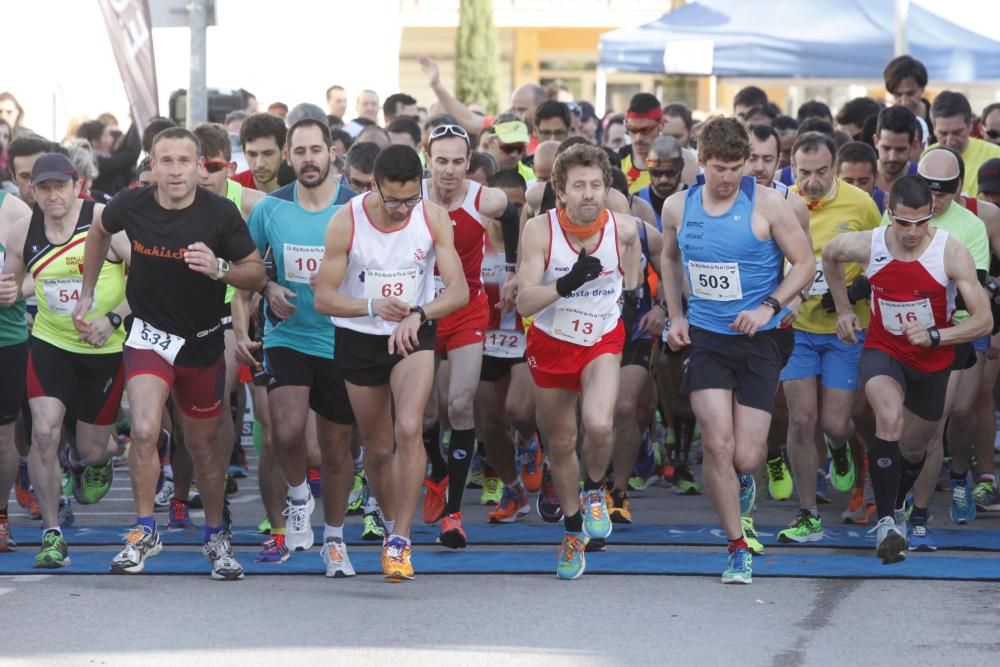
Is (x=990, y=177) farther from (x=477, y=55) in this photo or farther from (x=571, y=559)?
(x=477, y=55)

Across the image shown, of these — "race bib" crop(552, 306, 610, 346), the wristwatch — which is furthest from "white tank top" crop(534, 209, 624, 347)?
the wristwatch

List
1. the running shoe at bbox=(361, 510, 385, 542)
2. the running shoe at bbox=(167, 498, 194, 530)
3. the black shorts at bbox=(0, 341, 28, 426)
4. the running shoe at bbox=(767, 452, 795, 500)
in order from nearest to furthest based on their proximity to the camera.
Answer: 1. the black shorts at bbox=(0, 341, 28, 426)
2. the running shoe at bbox=(361, 510, 385, 542)
3. the running shoe at bbox=(167, 498, 194, 530)
4. the running shoe at bbox=(767, 452, 795, 500)

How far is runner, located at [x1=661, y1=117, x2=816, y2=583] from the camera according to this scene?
26.9 feet

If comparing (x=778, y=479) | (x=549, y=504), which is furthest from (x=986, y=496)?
(x=549, y=504)

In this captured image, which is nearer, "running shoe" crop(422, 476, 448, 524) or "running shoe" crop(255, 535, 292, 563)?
"running shoe" crop(255, 535, 292, 563)

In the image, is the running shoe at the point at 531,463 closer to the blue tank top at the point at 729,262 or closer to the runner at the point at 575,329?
the runner at the point at 575,329

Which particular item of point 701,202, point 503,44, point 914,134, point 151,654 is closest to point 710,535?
point 701,202

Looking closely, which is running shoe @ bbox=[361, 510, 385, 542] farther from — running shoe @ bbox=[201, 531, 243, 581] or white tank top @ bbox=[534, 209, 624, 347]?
white tank top @ bbox=[534, 209, 624, 347]

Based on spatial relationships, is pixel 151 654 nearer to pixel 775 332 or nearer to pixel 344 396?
pixel 344 396

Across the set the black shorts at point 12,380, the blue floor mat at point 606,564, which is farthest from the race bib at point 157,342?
the black shorts at point 12,380

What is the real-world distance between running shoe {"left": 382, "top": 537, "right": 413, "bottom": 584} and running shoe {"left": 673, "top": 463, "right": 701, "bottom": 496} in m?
3.57

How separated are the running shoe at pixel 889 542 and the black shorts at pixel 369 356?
7.48ft

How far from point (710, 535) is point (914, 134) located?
2626 millimetres

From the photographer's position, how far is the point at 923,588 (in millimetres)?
7949
